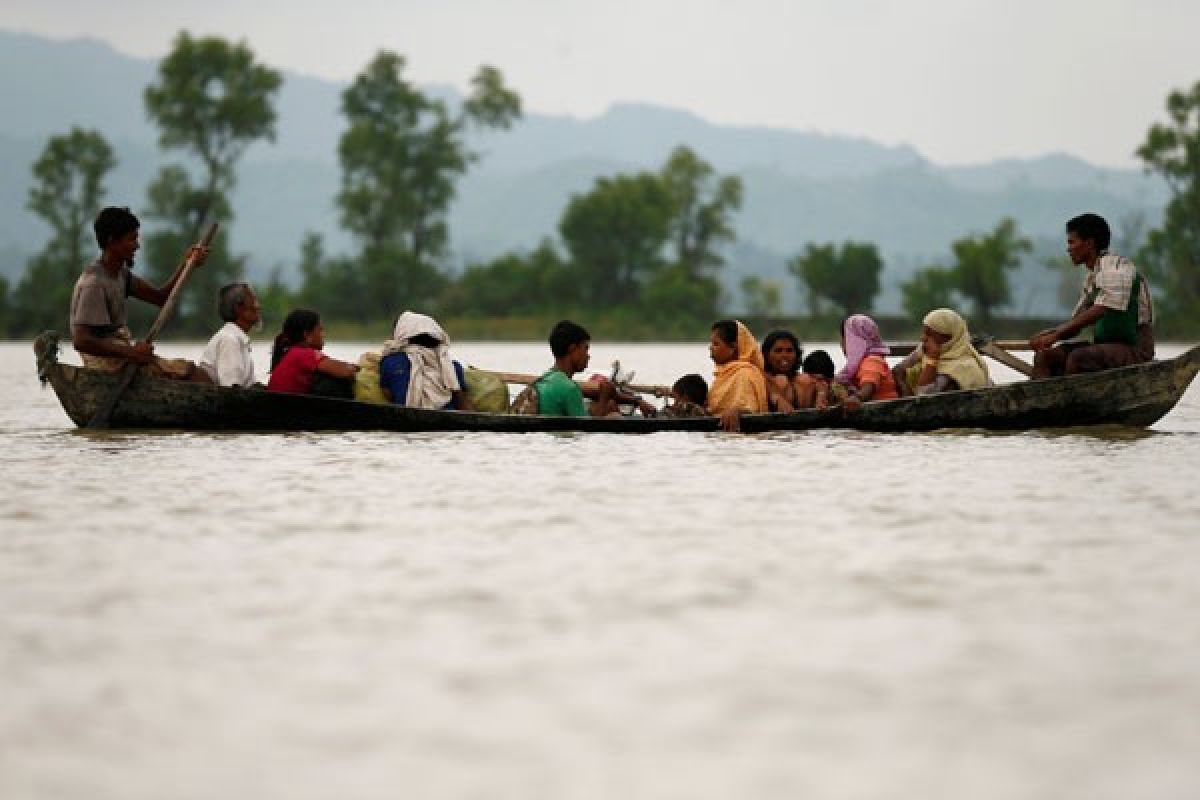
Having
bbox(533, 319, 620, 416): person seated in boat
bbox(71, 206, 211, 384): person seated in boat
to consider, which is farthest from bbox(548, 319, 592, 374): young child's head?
bbox(71, 206, 211, 384): person seated in boat

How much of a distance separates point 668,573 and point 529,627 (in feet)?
3.33

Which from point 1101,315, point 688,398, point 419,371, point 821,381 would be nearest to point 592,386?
point 688,398

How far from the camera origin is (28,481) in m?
8.47

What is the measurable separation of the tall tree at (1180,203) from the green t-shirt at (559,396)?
4383 centimetres

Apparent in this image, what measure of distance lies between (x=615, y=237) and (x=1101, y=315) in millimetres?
56182

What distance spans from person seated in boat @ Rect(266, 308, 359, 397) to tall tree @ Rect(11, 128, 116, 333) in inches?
1832

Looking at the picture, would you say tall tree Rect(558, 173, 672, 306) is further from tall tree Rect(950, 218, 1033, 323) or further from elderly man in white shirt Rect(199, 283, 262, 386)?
elderly man in white shirt Rect(199, 283, 262, 386)

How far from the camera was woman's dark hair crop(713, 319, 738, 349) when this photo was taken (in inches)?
416

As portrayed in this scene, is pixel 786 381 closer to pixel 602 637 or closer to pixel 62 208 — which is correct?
pixel 602 637

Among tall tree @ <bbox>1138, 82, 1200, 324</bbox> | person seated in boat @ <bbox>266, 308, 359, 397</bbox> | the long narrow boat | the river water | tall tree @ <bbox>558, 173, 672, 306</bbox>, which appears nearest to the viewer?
the river water

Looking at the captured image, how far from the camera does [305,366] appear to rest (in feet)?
36.4

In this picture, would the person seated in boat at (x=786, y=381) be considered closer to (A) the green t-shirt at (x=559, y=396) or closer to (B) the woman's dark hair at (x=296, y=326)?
(A) the green t-shirt at (x=559, y=396)

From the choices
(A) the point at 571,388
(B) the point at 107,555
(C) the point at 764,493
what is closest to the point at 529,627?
(B) the point at 107,555

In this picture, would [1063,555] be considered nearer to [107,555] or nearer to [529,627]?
[529,627]
